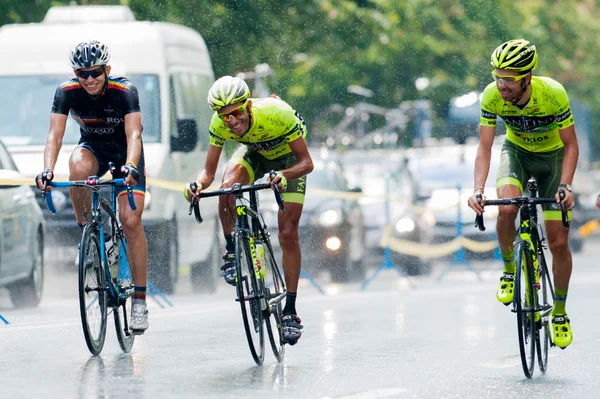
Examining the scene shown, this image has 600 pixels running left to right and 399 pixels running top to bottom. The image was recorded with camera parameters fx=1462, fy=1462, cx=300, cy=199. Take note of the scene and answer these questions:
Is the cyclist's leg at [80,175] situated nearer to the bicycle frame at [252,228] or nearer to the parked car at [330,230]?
the bicycle frame at [252,228]

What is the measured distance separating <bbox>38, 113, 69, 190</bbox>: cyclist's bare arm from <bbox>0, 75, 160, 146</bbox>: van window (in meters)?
6.95

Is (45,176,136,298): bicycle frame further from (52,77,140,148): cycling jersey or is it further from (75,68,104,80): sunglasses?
(75,68,104,80): sunglasses

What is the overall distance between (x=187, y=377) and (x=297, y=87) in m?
21.6

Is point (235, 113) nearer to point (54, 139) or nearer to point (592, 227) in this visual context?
point (54, 139)

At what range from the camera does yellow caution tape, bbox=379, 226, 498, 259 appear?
20844mm

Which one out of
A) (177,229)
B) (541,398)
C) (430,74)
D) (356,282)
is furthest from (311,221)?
(430,74)

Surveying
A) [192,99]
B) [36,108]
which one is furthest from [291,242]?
[192,99]

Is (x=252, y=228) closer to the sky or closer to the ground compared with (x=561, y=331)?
closer to the sky

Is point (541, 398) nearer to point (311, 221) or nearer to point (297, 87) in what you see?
point (311, 221)

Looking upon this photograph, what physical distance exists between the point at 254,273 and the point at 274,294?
1.65 ft

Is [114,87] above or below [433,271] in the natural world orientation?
above

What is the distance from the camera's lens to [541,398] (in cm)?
846

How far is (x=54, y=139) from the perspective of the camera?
988cm

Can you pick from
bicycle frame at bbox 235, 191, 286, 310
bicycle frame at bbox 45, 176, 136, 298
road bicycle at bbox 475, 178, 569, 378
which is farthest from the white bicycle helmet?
road bicycle at bbox 475, 178, 569, 378
